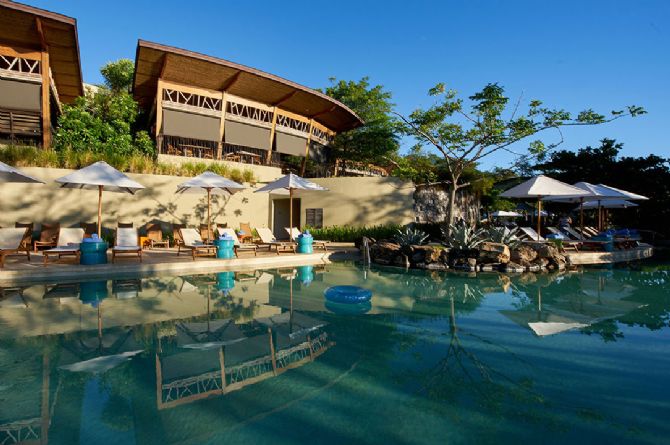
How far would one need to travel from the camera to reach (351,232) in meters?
16.3

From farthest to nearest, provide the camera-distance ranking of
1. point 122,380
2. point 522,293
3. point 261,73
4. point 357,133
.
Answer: point 357,133, point 261,73, point 522,293, point 122,380

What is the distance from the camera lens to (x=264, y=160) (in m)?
20.8

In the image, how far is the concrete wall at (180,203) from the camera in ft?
39.6

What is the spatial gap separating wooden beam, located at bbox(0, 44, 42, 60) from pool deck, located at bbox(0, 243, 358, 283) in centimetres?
927

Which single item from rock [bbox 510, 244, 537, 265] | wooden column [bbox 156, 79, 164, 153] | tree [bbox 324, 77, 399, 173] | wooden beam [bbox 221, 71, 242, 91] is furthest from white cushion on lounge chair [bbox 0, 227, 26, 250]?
tree [bbox 324, 77, 399, 173]

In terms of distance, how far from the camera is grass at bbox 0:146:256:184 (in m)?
12.3

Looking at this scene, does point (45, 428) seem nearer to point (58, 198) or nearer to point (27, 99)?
point (58, 198)

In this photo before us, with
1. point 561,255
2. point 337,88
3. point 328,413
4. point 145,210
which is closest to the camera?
point 328,413

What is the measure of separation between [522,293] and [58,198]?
47.1 ft

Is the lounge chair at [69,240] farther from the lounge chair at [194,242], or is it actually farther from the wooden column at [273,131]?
the wooden column at [273,131]

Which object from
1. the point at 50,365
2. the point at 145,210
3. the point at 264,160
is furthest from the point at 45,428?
the point at 264,160

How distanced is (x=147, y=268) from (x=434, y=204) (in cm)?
1311

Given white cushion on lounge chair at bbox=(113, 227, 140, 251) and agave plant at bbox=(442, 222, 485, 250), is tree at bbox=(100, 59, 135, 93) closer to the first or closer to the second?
white cushion on lounge chair at bbox=(113, 227, 140, 251)

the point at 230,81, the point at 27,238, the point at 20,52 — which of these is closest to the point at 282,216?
the point at 230,81
